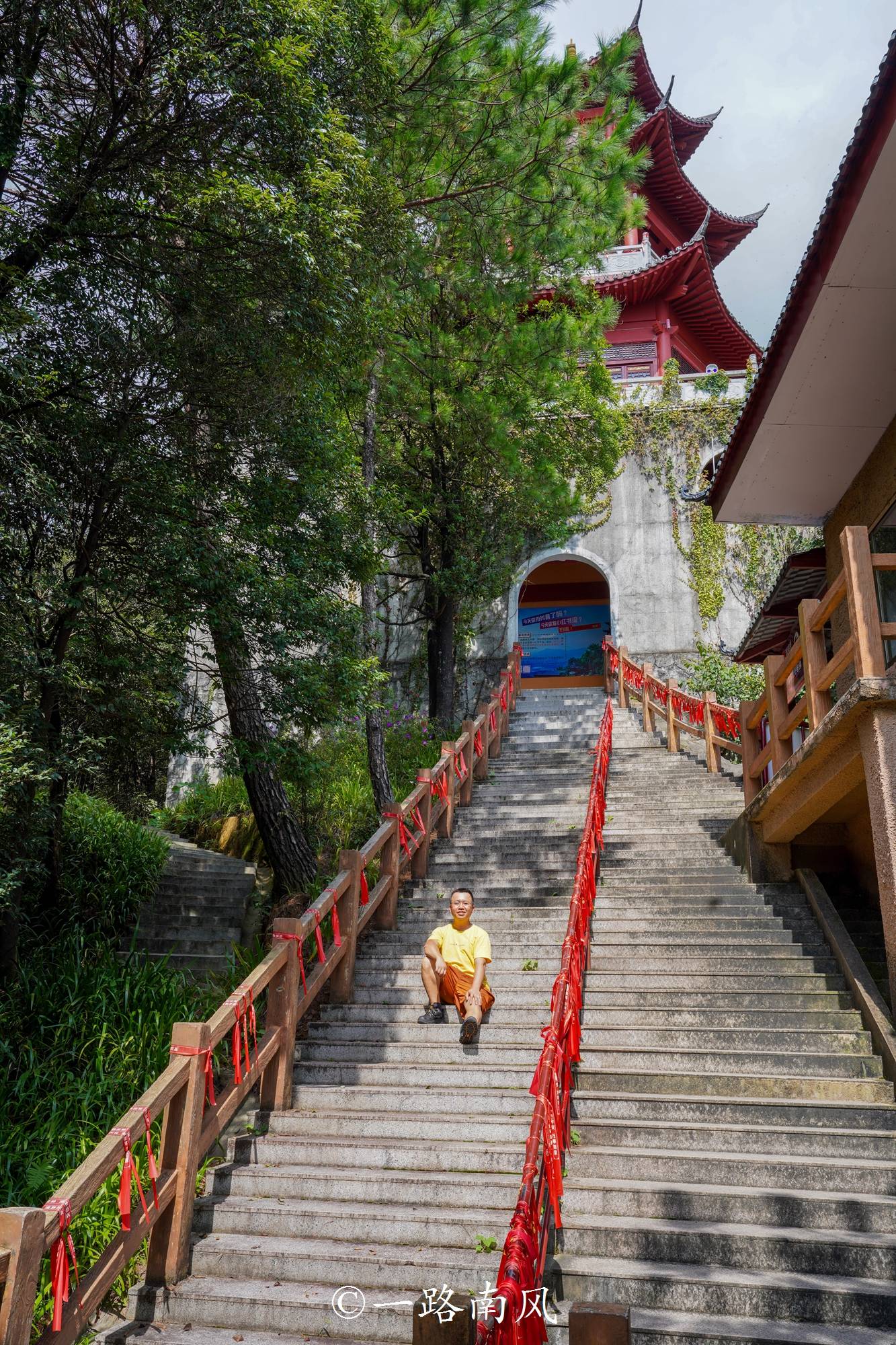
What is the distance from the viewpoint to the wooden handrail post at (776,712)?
7.54 meters

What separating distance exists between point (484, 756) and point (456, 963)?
588cm

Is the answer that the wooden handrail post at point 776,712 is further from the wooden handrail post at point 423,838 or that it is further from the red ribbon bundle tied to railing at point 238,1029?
the red ribbon bundle tied to railing at point 238,1029

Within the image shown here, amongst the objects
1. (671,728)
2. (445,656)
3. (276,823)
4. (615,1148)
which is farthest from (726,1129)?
(445,656)

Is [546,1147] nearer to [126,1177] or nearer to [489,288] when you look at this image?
[126,1177]

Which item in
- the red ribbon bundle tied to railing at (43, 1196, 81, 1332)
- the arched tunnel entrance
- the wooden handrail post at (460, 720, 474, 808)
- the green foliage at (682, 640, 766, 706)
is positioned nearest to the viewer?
the red ribbon bundle tied to railing at (43, 1196, 81, 1332)

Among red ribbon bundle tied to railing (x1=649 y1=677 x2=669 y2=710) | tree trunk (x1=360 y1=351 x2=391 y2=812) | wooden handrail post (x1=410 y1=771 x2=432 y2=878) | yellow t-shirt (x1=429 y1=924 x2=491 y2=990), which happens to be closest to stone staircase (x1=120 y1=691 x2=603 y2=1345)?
yellow t-shirt (x1=429 y1=924 x2=491 y2=990)

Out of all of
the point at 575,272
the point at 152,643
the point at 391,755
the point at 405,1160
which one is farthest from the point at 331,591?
the point at 575,272

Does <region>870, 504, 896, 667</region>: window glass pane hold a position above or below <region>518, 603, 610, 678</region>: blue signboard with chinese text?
below

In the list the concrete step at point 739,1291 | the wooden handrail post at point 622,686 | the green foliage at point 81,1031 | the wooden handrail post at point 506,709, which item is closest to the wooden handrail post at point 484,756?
the wooden handrail post at point 506,709

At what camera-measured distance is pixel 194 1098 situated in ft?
16.6

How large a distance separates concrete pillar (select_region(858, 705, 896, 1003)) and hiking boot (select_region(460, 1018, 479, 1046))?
2.48m

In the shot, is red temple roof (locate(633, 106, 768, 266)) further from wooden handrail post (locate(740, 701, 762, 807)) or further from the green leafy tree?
wooden handrail post (locate(740, 701, 762, 807))

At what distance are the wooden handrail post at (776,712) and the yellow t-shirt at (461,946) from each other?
262cm

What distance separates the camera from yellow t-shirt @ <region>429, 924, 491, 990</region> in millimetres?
6551
